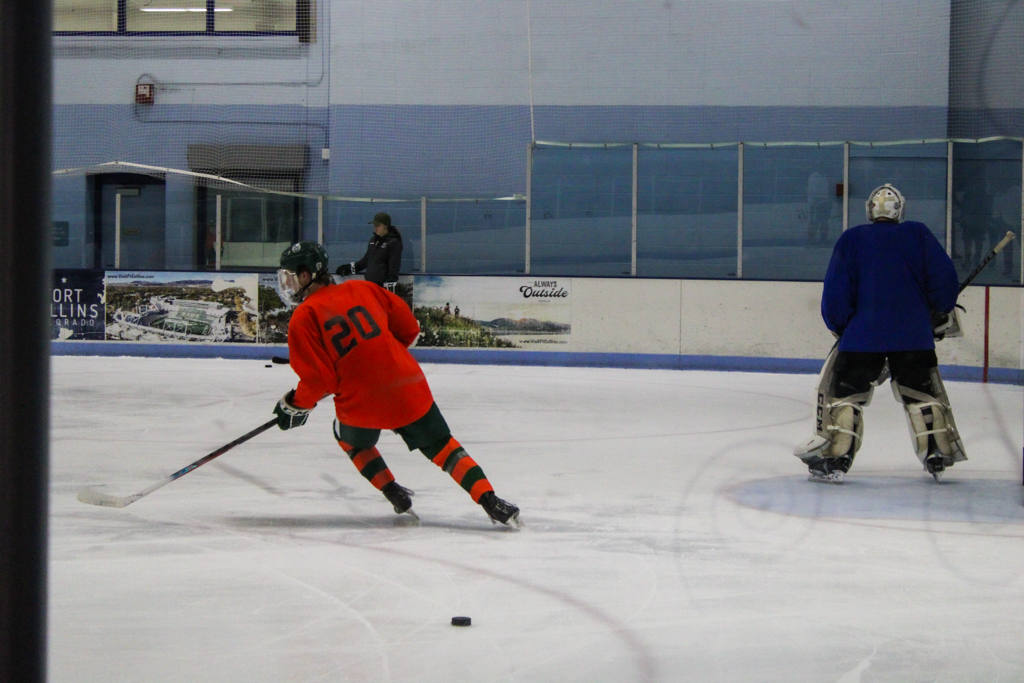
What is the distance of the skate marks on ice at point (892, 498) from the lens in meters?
3.59

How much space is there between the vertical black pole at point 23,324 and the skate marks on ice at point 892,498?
3.04 meters

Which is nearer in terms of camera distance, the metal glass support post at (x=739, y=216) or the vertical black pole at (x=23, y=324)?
the vertical black pole at (x=23, y=324)

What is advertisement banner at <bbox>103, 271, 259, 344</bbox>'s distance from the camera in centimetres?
1000

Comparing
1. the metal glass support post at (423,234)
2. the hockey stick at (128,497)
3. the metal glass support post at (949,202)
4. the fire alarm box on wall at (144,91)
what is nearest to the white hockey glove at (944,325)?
the hockey stick at (128,497)

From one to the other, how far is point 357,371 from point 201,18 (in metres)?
9.21

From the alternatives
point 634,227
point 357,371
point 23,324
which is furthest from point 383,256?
point 23,324

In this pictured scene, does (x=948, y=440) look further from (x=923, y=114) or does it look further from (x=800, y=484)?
(x=923, y=114)

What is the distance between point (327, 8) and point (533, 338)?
14.7ft

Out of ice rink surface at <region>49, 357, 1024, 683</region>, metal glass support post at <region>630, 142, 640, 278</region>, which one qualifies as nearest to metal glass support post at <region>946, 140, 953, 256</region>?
metal glass support post at <region>630, 142, 640, 278</region>

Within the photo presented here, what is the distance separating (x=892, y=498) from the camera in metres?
3.88

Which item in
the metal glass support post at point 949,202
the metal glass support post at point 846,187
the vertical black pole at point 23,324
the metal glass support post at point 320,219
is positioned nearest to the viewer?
the vertical black pole at point 23,324

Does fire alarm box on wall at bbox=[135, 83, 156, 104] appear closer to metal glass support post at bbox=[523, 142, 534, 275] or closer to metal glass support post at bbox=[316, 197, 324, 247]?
metal glass support post at bbox=[316, 197, 324, 247]

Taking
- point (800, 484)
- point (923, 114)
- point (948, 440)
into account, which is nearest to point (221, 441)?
point (800, 484)

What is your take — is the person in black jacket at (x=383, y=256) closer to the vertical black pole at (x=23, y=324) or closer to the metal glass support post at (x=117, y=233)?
the metal glass support post at (x=117, y=233)
